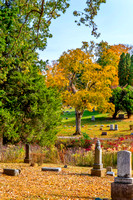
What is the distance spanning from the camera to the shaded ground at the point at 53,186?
298 inches

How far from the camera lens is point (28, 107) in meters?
14.4

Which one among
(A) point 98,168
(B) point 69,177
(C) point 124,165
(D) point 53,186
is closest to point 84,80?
(A) point 98,168

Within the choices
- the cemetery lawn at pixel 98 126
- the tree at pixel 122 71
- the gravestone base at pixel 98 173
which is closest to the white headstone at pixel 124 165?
the gravestone base at pixel 98 173

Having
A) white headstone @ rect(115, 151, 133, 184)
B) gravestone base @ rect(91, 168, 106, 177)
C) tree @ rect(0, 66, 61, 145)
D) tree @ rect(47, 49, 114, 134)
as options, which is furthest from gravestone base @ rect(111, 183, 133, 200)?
tree @ rect(47, 49, 114, 134)

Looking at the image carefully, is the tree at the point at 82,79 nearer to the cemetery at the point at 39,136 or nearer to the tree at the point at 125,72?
the cemetery at the point at 39,136

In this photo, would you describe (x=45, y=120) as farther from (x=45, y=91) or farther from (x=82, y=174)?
(x=82, y=174)

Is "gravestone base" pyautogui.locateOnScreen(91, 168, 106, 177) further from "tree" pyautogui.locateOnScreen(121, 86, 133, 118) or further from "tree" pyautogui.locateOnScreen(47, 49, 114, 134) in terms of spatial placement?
"tree" pyautogui.locateOnScreen(121, 86, 133, 118)

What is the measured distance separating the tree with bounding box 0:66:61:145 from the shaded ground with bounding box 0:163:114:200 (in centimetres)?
280

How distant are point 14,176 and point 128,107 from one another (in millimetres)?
30261

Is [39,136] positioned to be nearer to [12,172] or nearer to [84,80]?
[12,172]

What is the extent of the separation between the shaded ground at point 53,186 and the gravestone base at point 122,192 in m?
0.57

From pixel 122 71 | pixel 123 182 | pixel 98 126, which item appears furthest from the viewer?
pixel 122 71

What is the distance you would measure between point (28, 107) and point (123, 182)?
794 centimetres

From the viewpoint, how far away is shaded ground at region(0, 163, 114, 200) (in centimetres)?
758
